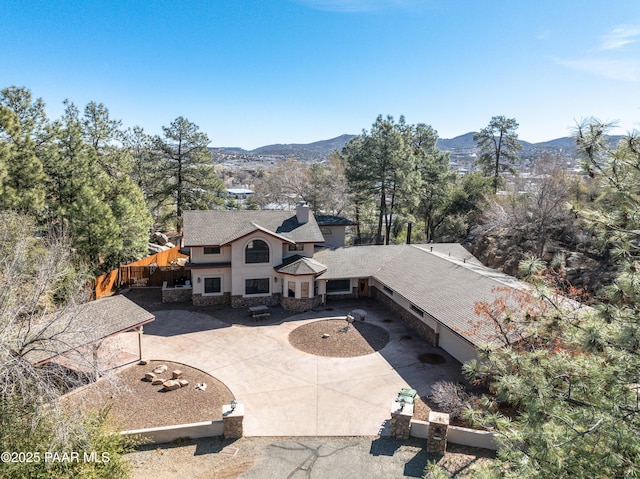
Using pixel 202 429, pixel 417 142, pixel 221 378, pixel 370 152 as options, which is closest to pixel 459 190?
pixel 417 142

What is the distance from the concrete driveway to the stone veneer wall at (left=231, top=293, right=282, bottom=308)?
5.57 ft

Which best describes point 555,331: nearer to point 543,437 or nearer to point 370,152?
point 543,437

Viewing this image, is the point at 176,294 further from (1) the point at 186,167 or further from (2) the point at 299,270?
(1) the point at 186,167

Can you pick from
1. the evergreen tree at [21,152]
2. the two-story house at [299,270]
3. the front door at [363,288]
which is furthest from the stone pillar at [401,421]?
the evergreen tree at [21,152]

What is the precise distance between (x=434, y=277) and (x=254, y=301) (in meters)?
11.9

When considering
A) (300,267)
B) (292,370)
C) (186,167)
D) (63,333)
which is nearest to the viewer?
(63,333)

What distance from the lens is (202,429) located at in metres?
13.2

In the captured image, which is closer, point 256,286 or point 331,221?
point 256,286

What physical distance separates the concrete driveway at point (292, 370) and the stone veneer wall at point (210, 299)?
153 cm

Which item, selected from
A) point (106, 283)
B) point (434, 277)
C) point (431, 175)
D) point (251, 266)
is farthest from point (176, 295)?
point (431, 175)

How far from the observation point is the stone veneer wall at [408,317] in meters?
20.6

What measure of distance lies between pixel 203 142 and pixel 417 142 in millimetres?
23723

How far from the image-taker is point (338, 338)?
21562 millimetres

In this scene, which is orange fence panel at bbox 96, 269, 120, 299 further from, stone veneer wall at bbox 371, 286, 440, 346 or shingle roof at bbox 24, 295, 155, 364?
stone veneer wall at bbox 371, 286, 440, 346
